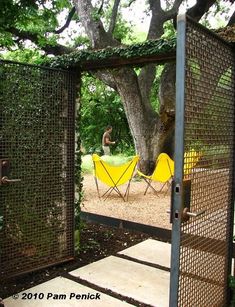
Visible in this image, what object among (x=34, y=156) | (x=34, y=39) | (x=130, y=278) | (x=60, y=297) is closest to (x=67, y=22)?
(x=34, y=39)

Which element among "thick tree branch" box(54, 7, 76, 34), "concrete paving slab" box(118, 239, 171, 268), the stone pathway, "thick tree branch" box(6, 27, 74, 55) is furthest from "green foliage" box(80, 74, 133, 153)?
the stone pathway

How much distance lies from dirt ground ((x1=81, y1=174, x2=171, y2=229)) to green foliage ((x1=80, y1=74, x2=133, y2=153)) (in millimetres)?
8660

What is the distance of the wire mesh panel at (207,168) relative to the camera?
1.81 m

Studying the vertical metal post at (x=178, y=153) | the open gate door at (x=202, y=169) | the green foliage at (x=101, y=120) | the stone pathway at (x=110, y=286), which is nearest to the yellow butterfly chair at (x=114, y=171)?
the stone pathway at (x=110, y=286)

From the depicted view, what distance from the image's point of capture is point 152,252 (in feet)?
13.1

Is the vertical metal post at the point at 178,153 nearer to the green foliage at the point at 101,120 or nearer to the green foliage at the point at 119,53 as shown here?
the green foliage at the point at 119,53

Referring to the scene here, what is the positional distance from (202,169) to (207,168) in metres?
0.08

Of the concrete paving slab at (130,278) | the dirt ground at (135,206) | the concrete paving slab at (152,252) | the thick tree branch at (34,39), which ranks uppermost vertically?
the thick tree branch at (34,39)

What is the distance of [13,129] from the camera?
3.09 meters

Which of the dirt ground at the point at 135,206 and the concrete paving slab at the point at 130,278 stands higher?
the dirt ground at the point at 135,206

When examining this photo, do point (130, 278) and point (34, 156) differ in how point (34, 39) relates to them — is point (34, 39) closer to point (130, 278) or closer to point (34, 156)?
point (34, 156)

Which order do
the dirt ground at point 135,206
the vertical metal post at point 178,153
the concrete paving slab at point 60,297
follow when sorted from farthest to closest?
1. the dirt ground at point 135,206
2. the concrete paving slab at point 60,297
3. the vertical metal post at point 178,153

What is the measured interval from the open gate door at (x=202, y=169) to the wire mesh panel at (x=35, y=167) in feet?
5.27

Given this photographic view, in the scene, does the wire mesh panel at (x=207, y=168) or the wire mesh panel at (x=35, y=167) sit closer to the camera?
the wire mesh panel at (x=207, y=168)
